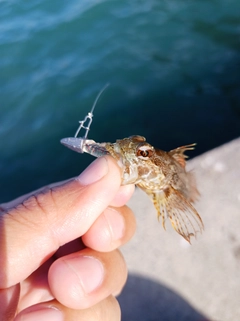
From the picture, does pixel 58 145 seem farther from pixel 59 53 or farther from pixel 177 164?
pixel 177 164

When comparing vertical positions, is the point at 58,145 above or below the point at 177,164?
below

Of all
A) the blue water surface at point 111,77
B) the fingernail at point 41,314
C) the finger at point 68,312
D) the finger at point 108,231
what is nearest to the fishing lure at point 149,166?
the finger at point 108,231

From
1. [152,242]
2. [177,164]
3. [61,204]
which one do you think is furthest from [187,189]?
[61,204]

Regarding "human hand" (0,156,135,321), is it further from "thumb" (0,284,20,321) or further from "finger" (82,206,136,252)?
"finger" (82,206,136,252)

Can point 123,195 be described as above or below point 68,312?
above

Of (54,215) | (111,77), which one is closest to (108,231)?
(54,215)

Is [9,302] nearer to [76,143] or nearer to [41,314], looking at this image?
[41,314]

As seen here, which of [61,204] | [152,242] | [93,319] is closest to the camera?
[61,204]
